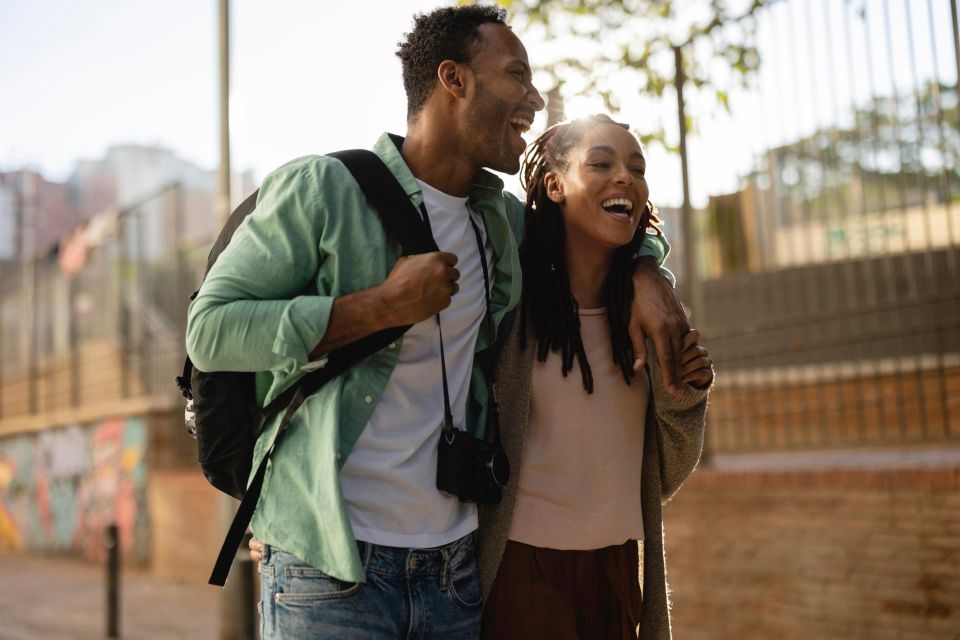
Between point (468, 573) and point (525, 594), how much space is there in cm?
27

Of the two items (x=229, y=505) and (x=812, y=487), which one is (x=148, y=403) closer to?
(x=229, y=505)

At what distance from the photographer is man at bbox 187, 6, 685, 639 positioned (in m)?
2.20

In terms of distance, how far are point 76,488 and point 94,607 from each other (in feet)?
15.9

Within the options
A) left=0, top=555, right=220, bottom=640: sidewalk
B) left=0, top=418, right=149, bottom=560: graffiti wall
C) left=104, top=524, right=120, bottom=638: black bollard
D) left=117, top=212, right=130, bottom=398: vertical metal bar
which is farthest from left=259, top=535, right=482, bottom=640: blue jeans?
left=117, top=212, right=130, bottom=398: vertical metal bar

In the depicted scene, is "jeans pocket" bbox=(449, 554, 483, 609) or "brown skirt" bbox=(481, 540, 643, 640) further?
"brown skirt" bbox=(481, 540, 643, 640)

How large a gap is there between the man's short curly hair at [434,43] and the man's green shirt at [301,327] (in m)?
0.37

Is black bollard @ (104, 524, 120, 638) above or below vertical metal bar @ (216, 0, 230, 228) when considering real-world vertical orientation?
below

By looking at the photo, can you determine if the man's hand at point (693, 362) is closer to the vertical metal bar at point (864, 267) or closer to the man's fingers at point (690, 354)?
the man's fingers at point (690, 354)

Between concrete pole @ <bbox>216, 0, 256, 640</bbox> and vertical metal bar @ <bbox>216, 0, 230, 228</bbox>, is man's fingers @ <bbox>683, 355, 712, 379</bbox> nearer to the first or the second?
concrete pole @ <bbox>216, 0, 256, 640</bbox>

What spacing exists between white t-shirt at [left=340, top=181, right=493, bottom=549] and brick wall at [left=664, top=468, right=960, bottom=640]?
134 inches

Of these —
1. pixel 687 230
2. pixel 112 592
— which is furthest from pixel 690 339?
pixel 112 592

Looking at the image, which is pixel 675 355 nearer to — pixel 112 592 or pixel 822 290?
pixel 822 290

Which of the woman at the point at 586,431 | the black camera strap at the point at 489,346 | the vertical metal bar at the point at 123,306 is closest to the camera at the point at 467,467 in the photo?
the black camera strap at the point at 489,346

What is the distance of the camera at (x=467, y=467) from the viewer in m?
2.39
